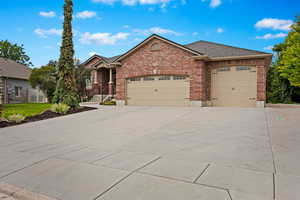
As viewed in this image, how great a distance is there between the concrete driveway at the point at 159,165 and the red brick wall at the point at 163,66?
814cm

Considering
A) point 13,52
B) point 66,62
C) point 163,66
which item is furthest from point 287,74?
point 13,52

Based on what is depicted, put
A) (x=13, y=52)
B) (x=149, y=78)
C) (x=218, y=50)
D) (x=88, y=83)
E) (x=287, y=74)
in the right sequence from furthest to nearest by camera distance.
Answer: (x=13, y=52), (x=88, y=83), (x=287, y=74), (x=149, y=78), (x=218, y=50)

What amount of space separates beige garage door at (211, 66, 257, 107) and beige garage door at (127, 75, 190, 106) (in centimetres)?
224

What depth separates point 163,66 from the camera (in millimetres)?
15414

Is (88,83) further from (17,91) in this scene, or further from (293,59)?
(293,59)

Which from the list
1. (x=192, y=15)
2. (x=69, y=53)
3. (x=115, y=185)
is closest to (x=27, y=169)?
(x=115, y=185)

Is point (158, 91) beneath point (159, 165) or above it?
above

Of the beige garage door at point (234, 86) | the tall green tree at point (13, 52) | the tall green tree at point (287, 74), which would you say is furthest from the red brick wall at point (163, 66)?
the tall green tree at point (13, 52)

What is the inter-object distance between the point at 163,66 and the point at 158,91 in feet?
6.72

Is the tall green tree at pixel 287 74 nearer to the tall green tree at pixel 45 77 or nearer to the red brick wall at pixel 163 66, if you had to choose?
the red brick wall at pixel 163 66

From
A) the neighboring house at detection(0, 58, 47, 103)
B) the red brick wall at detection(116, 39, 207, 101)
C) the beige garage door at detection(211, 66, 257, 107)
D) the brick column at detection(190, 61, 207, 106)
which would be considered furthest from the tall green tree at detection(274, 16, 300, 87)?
the neighboring house at detection(0, 58, 47, 103)

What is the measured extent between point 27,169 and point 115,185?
2.08m

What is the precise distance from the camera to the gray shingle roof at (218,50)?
14053 mm

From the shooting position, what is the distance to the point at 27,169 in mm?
3863
